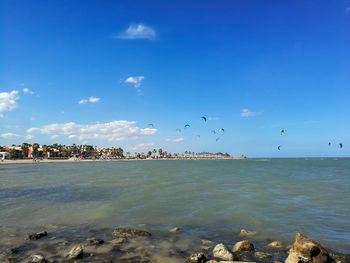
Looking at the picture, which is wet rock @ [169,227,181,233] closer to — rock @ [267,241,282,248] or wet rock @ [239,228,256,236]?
wet rock @ [239,228,256,236]

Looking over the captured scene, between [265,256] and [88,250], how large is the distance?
6.89 m

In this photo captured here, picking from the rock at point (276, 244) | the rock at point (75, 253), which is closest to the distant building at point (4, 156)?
the rock at point (75, 253)

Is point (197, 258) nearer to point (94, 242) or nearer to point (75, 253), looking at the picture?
point (75, 253)

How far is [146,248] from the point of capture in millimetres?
9180

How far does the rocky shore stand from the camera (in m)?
7.98

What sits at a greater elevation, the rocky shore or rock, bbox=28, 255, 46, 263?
rock, bbox=28, 255, 46, 263

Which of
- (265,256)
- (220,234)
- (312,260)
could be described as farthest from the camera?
(220,234)

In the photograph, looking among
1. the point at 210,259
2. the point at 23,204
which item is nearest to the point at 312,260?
the point at 210,259

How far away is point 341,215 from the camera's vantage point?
1520 cm

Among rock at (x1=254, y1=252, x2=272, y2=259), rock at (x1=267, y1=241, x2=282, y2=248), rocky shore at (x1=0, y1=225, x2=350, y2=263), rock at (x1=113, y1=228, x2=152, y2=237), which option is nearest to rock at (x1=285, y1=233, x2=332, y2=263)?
rocky shore at (x1=0, y1=225, x2=350, y2=263)

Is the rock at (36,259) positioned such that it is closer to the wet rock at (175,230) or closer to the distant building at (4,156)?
the wet rock at (175,230)

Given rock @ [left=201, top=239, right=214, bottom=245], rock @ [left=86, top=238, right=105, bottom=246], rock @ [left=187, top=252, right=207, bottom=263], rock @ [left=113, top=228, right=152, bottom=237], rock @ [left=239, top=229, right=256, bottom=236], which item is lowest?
rock @ [left=239, top=229, right=256, bottom=236]

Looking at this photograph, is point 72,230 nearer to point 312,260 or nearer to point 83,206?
point 83,206

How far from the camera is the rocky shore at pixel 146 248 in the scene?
7.98 m
